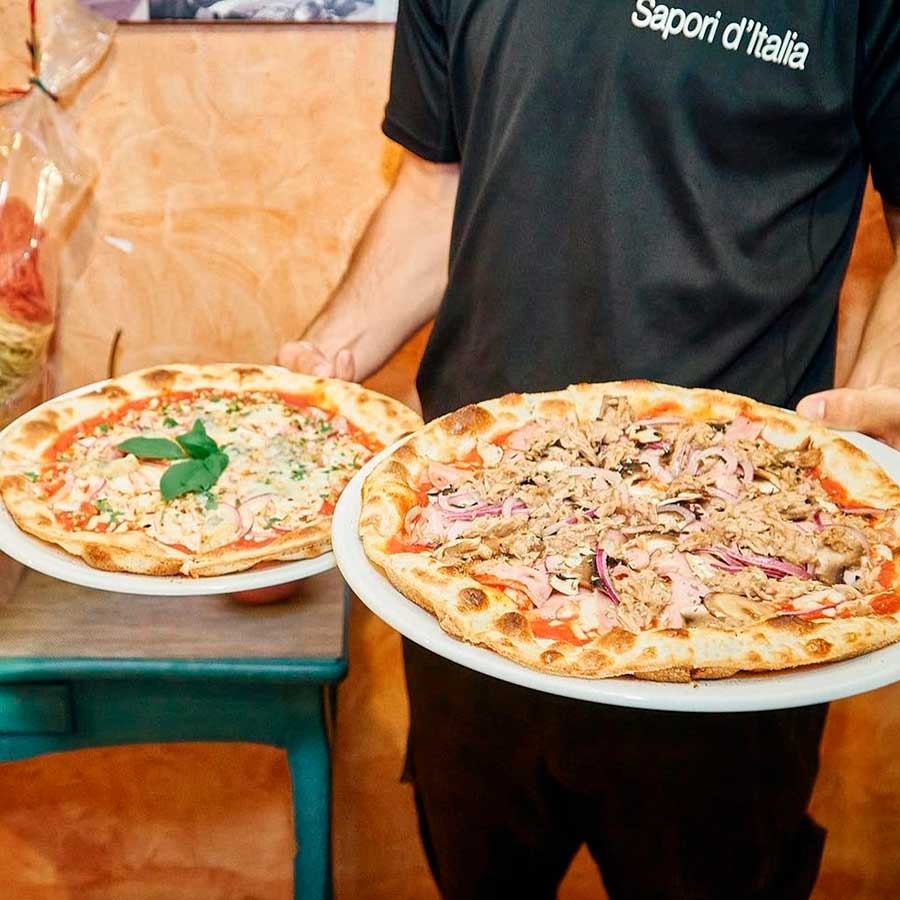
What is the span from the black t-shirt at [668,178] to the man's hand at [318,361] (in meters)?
0.23

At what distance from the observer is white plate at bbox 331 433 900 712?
1.00 meters

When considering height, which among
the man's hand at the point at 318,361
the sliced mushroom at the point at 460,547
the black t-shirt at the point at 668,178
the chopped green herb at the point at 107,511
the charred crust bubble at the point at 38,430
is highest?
the black t-shirt at the point at 668,178

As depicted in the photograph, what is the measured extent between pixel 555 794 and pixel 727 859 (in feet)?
0.86

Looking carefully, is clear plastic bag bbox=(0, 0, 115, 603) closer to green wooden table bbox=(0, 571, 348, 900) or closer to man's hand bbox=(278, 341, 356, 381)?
green wooden table bbox=(0, 571, 348, 900)

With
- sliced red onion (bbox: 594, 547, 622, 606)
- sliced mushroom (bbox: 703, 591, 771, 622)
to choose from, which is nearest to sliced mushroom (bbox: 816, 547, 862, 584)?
sliced mushroom (bbox: 703, 591, 771, 622)

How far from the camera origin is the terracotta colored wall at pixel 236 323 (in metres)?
2.09

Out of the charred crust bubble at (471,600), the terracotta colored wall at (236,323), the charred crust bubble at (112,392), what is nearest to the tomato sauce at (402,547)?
the charred crust bubble at (471,600)

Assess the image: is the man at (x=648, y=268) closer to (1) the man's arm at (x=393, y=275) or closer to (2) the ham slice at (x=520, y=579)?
(1) the man's arm at (x=393, y=275)

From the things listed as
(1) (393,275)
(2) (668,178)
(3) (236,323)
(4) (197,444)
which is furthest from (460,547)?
(3) (236,323)

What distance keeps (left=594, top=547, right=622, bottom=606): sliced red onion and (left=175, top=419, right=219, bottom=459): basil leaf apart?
0.62 meters

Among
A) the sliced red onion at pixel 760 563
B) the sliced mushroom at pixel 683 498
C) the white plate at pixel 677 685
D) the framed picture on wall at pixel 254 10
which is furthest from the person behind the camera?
the framed picture on wall at pixel 254 10

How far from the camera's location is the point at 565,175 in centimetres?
159

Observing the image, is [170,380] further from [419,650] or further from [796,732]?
[796,732]

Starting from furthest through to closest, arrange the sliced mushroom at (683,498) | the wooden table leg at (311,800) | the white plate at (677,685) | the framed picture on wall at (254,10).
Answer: the framed picture on wall at (254,10), the wooden table leg at (311,800), the sliced mushroom at (683,498), the white plate at (677,685)
